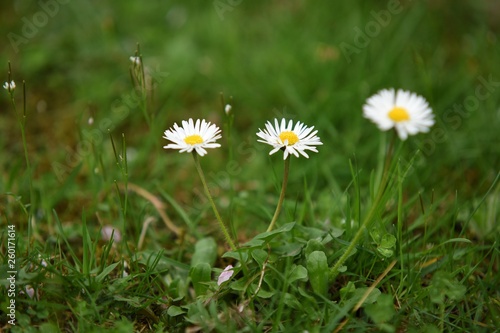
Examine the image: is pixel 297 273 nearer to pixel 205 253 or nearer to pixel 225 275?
pixel 225 275


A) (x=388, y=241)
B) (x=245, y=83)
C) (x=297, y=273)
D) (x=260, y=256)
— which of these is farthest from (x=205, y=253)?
(x=245, y=83)

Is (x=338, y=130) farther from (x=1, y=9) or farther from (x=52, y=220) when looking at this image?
(x=1, y=9)

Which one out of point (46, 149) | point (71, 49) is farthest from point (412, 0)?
point (46, 149)

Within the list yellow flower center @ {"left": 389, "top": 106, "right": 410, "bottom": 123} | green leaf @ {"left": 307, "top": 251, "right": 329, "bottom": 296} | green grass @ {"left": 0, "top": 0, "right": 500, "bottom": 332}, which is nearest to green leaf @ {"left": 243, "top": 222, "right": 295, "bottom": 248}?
green grass @ {"left": 0, "top": 0, "right": 500, "bottom": 332}

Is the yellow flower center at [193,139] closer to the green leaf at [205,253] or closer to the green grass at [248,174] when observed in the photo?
the green grass at [248,174]

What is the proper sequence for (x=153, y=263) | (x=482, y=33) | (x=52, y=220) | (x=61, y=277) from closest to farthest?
(x=61, y=277) < (x=153, y=263) < (x=52, y=220) < (x=482, y=33)

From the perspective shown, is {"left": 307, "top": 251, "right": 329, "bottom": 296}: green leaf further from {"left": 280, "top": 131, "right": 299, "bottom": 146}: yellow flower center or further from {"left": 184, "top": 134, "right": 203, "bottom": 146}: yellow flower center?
{"left": 184, "top": 134, "right": 203, "bottom": 146}: yellow flower center

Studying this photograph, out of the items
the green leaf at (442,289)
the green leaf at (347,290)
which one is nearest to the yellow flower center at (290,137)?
the green leaf at (347,290)
